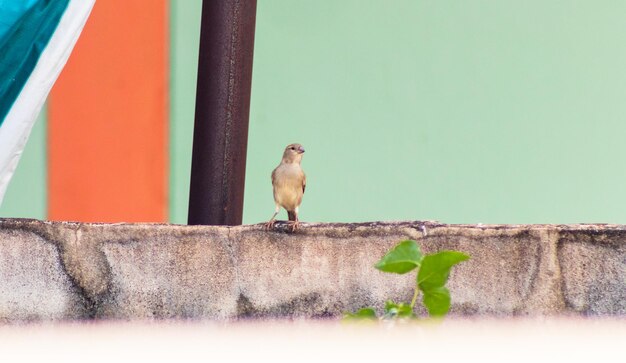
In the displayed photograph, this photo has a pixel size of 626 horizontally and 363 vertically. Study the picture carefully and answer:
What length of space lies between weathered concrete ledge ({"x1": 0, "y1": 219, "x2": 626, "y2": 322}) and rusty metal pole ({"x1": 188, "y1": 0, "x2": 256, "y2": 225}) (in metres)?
0.63

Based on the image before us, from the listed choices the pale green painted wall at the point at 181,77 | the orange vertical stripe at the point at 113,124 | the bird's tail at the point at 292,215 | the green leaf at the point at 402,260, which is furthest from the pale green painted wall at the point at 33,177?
the green leaf at the point at 402,260

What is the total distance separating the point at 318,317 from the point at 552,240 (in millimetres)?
499

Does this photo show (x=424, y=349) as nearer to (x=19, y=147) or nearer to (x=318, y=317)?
(x=318, y=317)

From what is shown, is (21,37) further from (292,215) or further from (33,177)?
(33,177)

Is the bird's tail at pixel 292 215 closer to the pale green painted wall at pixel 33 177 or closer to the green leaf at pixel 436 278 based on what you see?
the pale green painted wall at pixel 33 177

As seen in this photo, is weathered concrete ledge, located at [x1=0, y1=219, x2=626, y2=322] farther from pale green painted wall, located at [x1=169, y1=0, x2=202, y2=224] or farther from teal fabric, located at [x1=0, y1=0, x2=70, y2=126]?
pale green painted wall, located at [x1=169, y1=0, x2=202, y2=224]

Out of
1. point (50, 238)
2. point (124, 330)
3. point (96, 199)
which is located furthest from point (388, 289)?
point (96, 199)

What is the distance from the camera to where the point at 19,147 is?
2506mm

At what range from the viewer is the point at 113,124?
4.01 meters

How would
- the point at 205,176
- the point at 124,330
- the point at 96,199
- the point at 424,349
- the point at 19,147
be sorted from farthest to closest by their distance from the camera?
the point at 96,199
the point at 205,176
the point at 19,147
the point at 124,330
the point at 424,349

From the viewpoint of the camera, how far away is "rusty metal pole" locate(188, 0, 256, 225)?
2.70 meters

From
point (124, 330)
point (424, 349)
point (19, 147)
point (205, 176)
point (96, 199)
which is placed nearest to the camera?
point (424, 349)

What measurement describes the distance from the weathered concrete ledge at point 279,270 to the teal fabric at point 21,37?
22.4 inches

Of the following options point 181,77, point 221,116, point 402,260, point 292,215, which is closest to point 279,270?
point 221,116
